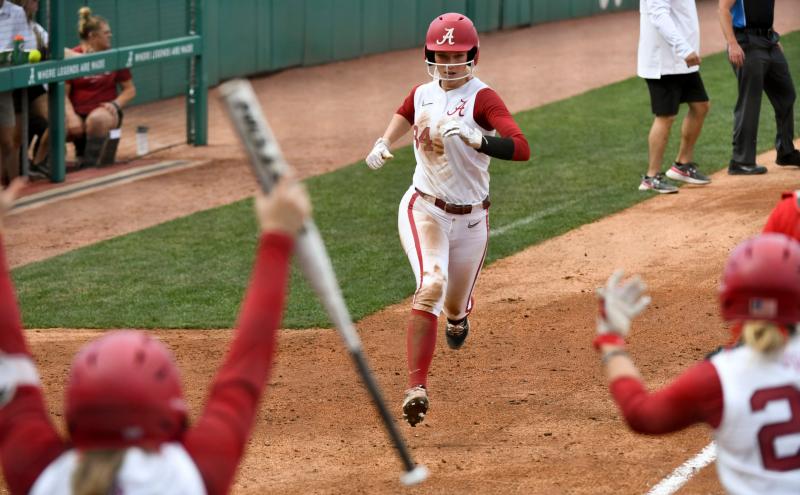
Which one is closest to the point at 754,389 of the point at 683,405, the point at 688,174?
the point at 683,405

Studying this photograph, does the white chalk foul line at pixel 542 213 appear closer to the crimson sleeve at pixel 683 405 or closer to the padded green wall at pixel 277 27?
the padded green wall at pixel 277 27

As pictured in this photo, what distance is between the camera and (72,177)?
14117 millimetres

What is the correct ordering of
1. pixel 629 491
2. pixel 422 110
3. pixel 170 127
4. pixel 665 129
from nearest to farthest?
pixel 629 491, pixel 422 110, pixel 665 129, pixel 170 127

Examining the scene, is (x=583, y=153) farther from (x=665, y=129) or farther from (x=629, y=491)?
(x=629, y=491)

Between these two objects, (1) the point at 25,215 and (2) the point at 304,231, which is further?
(1) the point at 25,215

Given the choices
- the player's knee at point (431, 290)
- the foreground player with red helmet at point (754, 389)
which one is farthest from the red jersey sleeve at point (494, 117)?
the foreground player with red helmet at point (754, 389)

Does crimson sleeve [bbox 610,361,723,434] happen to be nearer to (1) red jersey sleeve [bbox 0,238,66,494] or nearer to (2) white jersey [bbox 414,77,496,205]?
(1) red jersey sleeve [bbox 0,238,66,494]

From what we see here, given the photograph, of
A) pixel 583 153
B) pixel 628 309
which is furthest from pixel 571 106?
pixel 628 309

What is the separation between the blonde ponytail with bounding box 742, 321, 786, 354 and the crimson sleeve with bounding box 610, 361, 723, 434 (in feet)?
0.44

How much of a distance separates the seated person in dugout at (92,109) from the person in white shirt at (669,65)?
6.11m

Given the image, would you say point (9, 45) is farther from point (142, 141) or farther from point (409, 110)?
point (409, 110)

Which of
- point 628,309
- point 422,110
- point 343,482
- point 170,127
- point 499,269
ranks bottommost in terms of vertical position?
point 170,127

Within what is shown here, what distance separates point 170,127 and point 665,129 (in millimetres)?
7703

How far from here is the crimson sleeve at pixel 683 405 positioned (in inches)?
135
